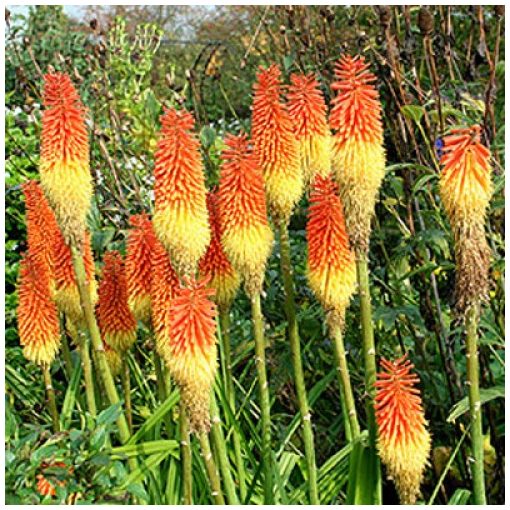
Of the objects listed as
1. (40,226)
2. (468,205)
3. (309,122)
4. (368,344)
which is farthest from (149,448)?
(468,205)

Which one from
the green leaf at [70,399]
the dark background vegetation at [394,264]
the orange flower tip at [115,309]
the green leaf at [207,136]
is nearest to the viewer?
the orange flower tip at [115,309]

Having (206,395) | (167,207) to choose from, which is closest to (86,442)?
(206,395)

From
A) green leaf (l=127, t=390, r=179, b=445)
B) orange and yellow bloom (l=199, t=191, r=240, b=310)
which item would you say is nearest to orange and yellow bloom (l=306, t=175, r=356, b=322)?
orange and yellow bloom (l=199, t=191, r=240, b=310)

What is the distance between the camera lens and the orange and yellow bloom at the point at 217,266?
334cm

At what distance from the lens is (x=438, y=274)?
4559 mm

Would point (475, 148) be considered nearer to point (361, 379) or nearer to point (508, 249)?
point (508, 249)

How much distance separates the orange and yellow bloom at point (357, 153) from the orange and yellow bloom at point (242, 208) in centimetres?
28

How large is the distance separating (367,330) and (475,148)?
664mm

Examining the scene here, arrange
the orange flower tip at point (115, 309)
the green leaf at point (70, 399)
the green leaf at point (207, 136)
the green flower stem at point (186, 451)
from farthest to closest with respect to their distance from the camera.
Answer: the green leaf at point (207, 136) < the green leaf at point (70, 399) < the orange flower tip at point (115, 309) < the green flower stem at point (186, 451)

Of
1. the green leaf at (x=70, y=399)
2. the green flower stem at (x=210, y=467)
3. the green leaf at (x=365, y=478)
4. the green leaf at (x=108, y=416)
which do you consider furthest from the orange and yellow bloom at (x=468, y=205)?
the green leaf at (x=70, y=399)

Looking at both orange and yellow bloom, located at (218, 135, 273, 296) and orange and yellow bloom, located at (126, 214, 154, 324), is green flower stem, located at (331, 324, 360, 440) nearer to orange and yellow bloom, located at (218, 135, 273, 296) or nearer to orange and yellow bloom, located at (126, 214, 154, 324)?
orange and yellow bloom, located at (218, 135, 273, 296)

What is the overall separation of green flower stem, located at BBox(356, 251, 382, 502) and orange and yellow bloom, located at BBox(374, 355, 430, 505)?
161 millimetres

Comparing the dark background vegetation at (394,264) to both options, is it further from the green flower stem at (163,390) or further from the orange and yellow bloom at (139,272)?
the orange and yellow bloom at (139,272)

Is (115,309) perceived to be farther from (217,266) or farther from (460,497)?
(460,497)
